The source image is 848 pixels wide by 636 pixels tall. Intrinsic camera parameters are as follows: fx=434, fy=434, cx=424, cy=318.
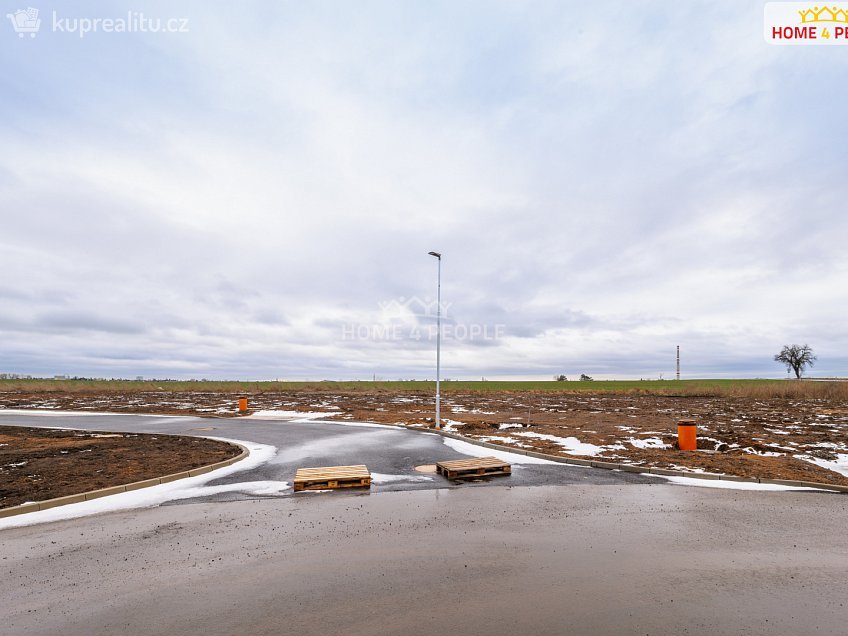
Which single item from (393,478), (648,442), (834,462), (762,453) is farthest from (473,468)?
(834,462)

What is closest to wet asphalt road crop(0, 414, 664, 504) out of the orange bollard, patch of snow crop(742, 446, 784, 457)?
the orange bollard

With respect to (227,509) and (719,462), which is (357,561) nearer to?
(227,509)

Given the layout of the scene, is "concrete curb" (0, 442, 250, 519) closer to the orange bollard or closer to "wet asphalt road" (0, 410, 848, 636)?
"wet asphalt road" (0, 410, 848, 636)

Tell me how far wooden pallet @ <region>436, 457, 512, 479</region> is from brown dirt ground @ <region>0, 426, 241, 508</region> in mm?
7459

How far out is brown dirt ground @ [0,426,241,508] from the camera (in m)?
10.7

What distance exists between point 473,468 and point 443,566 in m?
5.66

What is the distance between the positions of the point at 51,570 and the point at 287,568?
3.36 metres

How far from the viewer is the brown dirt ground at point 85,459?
34.9 feet

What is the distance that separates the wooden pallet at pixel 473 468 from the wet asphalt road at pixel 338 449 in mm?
296

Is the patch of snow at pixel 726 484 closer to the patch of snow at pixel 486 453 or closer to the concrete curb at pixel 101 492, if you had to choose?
the patch of snow at pixel 486 453

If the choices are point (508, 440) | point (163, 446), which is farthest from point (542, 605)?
point (163, 446)

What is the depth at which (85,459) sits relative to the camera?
1391cm

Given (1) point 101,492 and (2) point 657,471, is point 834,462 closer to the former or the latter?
(2) point 657,471

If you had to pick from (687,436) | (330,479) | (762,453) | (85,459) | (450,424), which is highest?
(687,436)
